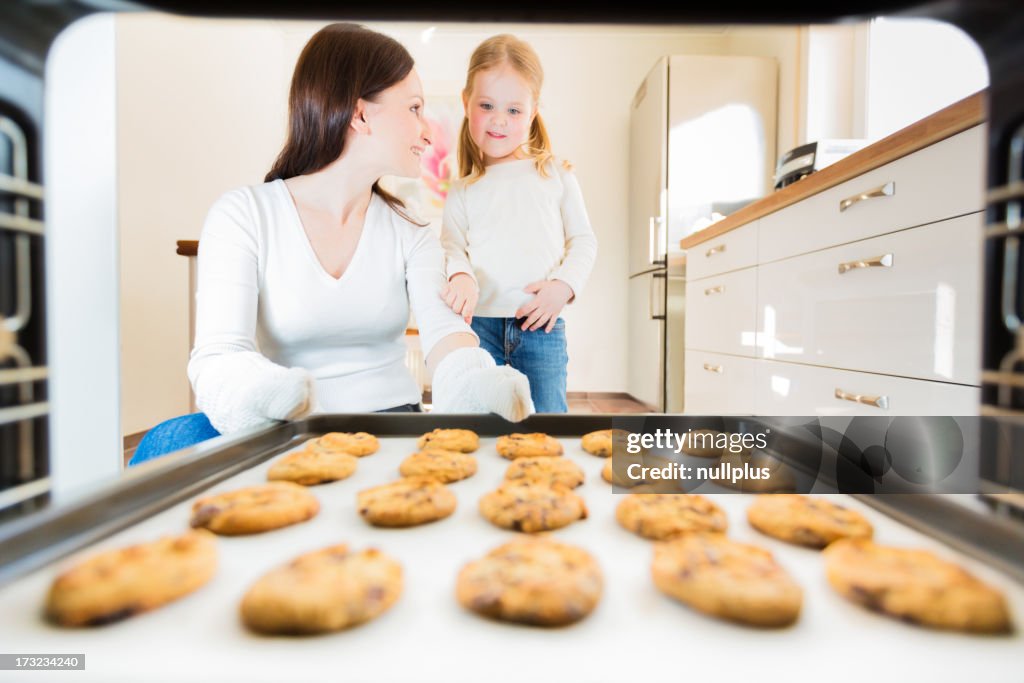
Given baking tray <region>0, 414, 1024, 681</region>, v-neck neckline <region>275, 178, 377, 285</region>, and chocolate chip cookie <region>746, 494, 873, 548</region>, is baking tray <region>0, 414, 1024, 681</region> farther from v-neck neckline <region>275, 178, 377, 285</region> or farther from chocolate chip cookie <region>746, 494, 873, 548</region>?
v-neck neckline <region>275, 178, 377, 285</region>

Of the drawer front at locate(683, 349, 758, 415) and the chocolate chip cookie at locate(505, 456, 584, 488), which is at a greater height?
the chocolate chip cookie at locate(505, 456, 584, 488)

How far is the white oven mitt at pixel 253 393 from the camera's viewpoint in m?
0.60

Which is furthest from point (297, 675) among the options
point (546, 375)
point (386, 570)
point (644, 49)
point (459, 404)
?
point (644, 49)

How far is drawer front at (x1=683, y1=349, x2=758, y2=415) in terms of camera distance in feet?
5.58

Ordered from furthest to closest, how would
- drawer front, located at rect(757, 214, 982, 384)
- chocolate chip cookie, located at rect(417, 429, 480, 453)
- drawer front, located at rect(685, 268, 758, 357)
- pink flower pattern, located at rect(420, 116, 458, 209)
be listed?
pink flower pattern, located at rect(420, 116, 458, 209), drawer front, located at rect(685, 268, 758, 357), drawer front, located at rect(757, 214, 982, 384), chocolate chip cookie, located at rect(417, 429, 480, 453)

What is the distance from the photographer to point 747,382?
170 cm

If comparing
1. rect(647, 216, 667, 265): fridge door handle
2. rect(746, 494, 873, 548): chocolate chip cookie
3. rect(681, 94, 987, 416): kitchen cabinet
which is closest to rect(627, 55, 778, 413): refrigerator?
rect(647, 216, 667, 265): fridge door handle

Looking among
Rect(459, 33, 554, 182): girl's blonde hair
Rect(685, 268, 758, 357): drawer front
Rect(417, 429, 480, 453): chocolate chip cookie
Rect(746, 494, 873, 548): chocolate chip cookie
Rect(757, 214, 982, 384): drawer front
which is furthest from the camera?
Rect(685, 268, 758, 357): drawer front

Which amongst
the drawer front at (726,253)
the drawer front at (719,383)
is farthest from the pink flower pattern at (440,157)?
the drawer front at (719,383)

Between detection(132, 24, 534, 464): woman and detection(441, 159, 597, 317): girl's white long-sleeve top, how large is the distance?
0.20 m

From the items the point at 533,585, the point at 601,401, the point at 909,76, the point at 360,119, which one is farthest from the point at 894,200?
the point at 601,401

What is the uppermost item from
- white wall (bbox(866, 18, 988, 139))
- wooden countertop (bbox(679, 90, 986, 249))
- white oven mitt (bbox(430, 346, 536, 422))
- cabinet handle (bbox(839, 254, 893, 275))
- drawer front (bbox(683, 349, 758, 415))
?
white wall (bbox(866, 18, 988, 139))

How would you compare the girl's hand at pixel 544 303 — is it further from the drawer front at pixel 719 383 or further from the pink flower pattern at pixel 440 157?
the pink flower pattern at pixel 440 157

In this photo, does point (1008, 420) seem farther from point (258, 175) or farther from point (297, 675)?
point (258, 175)
